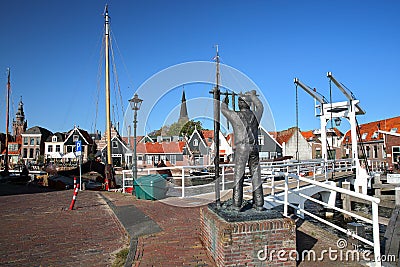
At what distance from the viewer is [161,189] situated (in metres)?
11.5

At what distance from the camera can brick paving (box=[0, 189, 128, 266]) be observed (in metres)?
5.52

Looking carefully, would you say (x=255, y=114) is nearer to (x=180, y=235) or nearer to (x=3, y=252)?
(x=180, y=235)

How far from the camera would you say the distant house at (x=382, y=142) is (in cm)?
3875

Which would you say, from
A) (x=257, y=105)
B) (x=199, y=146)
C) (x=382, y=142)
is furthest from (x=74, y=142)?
(x=257, y=105)

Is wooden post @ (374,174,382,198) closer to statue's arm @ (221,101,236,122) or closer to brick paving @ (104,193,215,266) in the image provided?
brick paving @ (104,193,215,266)

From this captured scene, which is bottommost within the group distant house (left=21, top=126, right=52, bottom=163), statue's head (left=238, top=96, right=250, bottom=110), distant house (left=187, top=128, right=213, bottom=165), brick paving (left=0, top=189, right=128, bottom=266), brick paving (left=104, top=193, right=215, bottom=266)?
brick paving (left=0, top=189, right=128, bottom=266)

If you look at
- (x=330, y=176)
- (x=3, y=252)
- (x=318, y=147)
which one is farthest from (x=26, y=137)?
(x=3, y=252)

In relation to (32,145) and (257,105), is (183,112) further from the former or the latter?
(32,145)

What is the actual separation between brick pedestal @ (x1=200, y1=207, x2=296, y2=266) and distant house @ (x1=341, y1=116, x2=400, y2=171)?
36.0m

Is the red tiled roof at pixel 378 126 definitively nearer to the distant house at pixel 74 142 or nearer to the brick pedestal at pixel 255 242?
the brick pedestal at pixel 255 242

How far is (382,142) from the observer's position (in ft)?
143

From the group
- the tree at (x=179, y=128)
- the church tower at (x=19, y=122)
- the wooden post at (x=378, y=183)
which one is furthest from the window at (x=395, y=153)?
the church tower at (x=19, y=122)

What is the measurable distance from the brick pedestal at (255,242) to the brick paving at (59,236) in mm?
2113

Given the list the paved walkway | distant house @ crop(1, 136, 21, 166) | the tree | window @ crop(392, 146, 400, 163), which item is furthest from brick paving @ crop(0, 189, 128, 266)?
distant house @ crop(1, 136, 21, 166)
